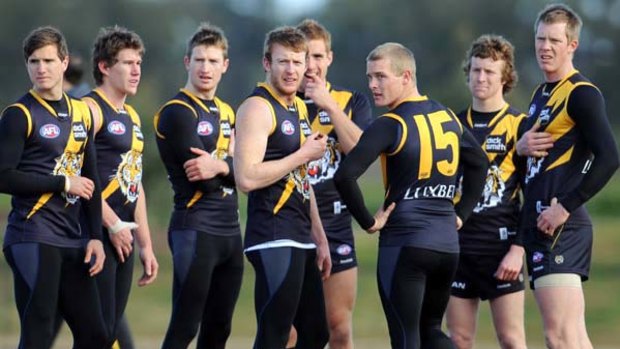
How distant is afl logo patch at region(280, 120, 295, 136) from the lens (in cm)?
792

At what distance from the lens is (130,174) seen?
28.8 feet

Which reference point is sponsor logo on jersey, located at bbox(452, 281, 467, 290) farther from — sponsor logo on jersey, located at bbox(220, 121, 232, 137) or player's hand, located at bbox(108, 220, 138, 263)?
player's hand, located at bbox(108, 220, 138, 263)

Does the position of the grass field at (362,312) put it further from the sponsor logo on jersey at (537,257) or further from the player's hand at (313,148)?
the player's hand at (313,148)

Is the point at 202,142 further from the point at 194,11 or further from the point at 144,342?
the point at 194,11

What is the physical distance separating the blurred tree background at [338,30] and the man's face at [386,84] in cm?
2658

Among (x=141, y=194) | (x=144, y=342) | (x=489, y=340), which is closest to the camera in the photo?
(x=141, y=194)

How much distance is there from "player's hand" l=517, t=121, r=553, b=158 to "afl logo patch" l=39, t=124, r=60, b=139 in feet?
9.39

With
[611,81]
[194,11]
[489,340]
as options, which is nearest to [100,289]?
[489,340]

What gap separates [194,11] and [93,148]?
142 ft

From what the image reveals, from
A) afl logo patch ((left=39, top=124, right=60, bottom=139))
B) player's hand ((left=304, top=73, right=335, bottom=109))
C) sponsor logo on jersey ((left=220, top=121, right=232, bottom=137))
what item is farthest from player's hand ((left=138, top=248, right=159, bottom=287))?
player's hand ((left=304, top=73, right=335, bottom=109))

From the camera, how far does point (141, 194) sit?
9.07 meters

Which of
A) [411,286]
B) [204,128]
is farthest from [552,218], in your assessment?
[204,128]

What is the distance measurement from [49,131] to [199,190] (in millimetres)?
1189

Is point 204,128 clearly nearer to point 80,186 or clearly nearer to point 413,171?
point 80,186
